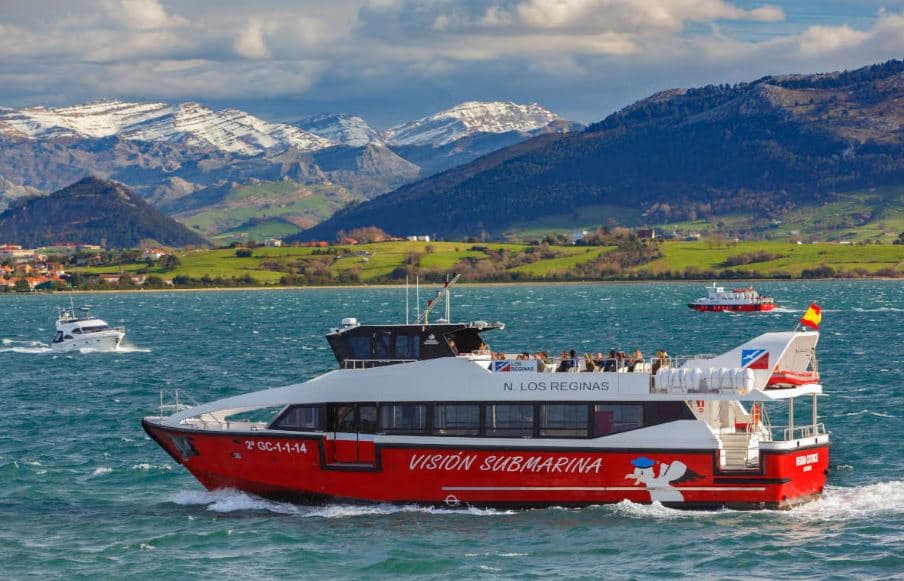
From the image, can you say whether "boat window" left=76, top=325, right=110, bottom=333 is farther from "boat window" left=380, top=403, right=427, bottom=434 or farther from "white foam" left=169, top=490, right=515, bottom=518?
"boat window" left=380, top=403, right=427, bottom=434

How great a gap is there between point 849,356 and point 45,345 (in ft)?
199

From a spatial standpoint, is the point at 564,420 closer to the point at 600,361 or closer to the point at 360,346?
the point at 600,361

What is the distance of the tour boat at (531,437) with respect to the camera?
114 feet

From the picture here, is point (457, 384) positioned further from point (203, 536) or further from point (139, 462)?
point (139, 462)

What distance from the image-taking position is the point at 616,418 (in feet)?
116

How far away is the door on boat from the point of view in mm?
35781

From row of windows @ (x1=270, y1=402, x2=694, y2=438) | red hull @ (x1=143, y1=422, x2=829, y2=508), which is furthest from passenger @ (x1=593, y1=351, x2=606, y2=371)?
red hull @ (x1=143, y1=422, x2=829, y2=508)

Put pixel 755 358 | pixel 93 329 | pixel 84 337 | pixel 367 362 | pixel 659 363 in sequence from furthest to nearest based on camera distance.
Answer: pixel 93 329, pixel 84 337, pixel 367 362, pixel 755 358, pixel 659 363

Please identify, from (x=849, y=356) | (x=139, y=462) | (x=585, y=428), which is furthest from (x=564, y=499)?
(x=849, y=356)

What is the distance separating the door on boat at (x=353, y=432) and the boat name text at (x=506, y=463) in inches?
47.2

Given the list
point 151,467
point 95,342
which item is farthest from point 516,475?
point 95,342

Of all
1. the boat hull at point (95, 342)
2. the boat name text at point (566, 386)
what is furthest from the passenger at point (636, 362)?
the boat hull at point (95, 342)

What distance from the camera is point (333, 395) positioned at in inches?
1431

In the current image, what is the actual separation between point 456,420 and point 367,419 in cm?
224
